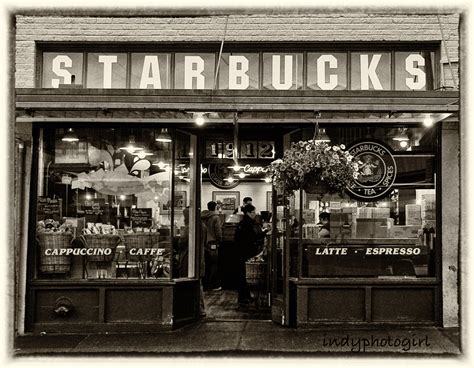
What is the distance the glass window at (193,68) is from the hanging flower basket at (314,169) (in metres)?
2.14

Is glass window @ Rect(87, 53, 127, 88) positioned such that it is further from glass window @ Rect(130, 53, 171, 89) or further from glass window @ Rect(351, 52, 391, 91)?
glass window @ Rect(351, 52, 391, 91)

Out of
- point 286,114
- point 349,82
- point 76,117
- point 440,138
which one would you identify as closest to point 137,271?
point 76,117

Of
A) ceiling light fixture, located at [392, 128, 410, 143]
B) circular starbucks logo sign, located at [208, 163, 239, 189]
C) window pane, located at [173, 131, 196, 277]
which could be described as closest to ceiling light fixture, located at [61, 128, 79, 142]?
window pane, located at [173, 131, 196, 277]

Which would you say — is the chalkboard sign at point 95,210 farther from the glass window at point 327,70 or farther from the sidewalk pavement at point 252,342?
the glass window at point 327,70

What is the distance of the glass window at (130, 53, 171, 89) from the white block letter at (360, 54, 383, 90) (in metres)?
2.86

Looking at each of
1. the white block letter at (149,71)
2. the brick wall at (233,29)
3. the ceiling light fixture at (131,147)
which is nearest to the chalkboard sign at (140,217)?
the ceiling light fixture at (131,147)

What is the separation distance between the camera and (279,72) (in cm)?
969

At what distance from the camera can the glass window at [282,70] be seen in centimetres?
966

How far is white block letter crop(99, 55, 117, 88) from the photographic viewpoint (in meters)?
9.74

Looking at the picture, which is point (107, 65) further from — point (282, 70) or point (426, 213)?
point (426, 213)

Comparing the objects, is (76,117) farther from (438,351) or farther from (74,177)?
(438,351)

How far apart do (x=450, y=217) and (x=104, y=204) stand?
499cm

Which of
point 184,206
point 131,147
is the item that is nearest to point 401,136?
point 184,206

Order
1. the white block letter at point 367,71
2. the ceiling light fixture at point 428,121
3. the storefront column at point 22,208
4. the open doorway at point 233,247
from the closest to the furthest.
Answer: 1. the ceiling light fixture at point 428,121
2. the storefront column at point 22,208
3. the white block letter at point 367,71
4. the open doorway at point 233,247
